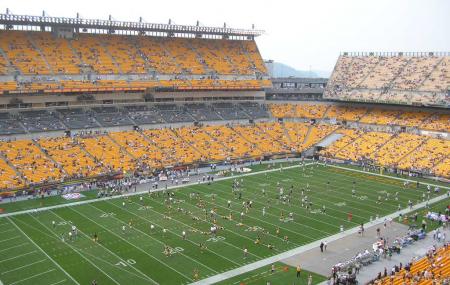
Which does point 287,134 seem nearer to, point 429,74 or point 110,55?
point 429,74

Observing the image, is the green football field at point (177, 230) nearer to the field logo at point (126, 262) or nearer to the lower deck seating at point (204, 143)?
the field logo at point (126, 262)

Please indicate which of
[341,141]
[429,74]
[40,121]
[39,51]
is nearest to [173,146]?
[40,121]

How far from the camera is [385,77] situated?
66.1 metres

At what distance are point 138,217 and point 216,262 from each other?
944cm

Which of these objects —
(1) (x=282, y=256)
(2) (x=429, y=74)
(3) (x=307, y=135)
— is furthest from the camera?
(3) (x=307, y=135)

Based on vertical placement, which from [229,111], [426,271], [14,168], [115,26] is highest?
[115,26]

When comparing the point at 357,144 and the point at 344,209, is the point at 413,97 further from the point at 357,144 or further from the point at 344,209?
A: the point at 344,209

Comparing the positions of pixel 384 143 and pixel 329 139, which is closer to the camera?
pixel 384 143

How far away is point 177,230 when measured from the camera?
30.2m

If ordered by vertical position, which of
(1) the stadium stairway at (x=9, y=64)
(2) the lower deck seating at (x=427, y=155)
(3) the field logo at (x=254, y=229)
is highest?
(1) the stadium stairway at (x=9, y=64)

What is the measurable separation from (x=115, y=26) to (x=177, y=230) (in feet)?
126

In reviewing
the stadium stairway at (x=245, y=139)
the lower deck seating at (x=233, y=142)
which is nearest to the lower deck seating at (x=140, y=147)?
the lower deck seating at (x=233, y=142)

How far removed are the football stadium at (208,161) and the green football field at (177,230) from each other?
0.16m

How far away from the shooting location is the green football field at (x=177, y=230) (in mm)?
24031
